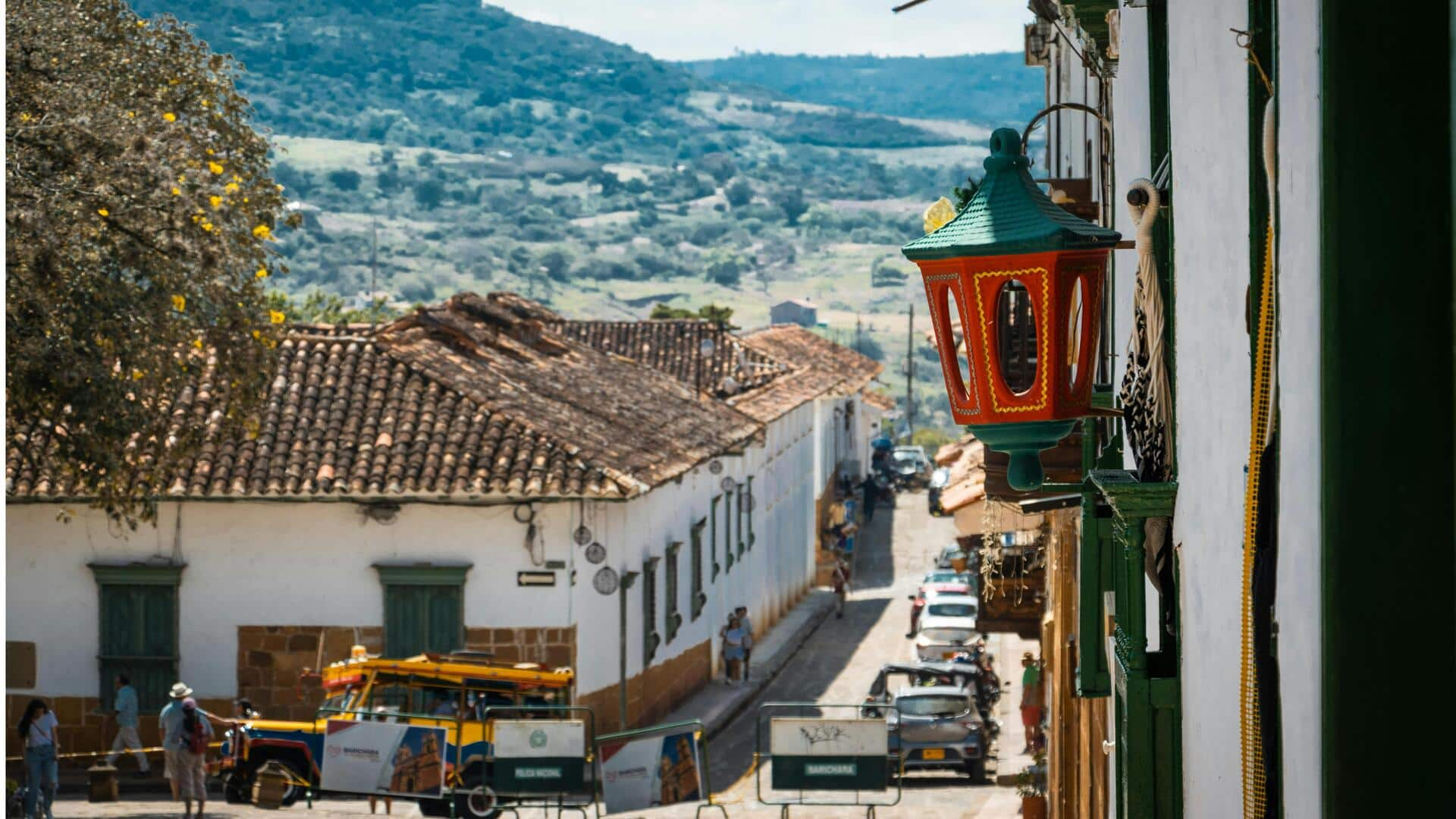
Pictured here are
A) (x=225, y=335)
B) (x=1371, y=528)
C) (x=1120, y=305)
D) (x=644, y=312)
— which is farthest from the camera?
(x=644, y=312)

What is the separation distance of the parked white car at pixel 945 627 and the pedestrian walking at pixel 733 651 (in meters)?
3.32


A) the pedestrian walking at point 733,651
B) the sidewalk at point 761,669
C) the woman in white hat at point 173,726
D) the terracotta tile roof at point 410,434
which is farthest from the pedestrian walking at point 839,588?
the woman in white hat at point 173,726

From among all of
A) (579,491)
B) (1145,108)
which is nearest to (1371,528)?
(1145,108)

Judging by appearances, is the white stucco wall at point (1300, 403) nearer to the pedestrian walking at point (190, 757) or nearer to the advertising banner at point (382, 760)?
the advertising banner at point (382, 760)

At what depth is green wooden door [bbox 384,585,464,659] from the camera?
2317 cm

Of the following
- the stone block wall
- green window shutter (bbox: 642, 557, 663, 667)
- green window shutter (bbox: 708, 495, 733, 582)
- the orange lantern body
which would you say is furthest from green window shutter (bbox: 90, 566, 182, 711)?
the orange lantern body

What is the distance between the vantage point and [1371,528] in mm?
2662

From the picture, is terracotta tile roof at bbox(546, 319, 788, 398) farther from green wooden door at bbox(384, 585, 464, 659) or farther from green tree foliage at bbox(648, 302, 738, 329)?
green wooden door at bbox(384, 585, 464, 659)

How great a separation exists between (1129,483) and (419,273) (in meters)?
165

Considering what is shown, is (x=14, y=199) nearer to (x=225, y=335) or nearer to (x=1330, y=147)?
(x=225, y=335)

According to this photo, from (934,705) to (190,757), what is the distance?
29.8ft

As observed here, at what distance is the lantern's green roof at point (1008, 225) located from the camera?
16.6 ft

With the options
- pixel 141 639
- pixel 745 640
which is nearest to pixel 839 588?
Answer: pixel 745 640

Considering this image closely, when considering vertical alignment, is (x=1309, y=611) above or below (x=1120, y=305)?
below
